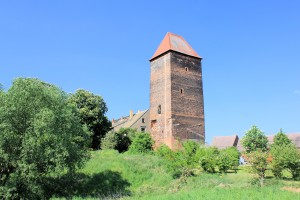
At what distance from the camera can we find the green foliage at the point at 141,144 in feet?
120

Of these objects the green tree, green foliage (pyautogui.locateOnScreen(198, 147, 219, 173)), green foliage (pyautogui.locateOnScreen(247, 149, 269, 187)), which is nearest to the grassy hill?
green foliage (pyautogui.locateOnScreen(247, 149, 269, 187))

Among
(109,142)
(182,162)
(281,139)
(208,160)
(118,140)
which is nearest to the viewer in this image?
(182,162)

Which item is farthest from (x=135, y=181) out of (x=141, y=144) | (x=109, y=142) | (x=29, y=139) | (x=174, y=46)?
(x=174, y=46)

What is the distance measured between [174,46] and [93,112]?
44.6 ft

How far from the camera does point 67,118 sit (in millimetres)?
20109

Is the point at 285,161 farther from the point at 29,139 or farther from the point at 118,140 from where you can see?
the point at 118,140

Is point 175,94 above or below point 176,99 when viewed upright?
above

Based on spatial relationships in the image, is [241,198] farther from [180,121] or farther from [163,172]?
[180,121]

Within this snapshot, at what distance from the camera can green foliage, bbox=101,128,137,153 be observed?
38.7 m

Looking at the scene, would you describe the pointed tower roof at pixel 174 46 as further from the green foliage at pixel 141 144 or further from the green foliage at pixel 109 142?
the green foliage at pixel 109 142

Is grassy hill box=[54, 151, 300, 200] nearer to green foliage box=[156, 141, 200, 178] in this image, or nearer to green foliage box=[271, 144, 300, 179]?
green foliage box=[156, 141, 200, 178]

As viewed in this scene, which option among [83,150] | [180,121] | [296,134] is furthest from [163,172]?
[296,134]

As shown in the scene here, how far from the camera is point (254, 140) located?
150 ft

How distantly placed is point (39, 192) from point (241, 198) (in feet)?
38.0
